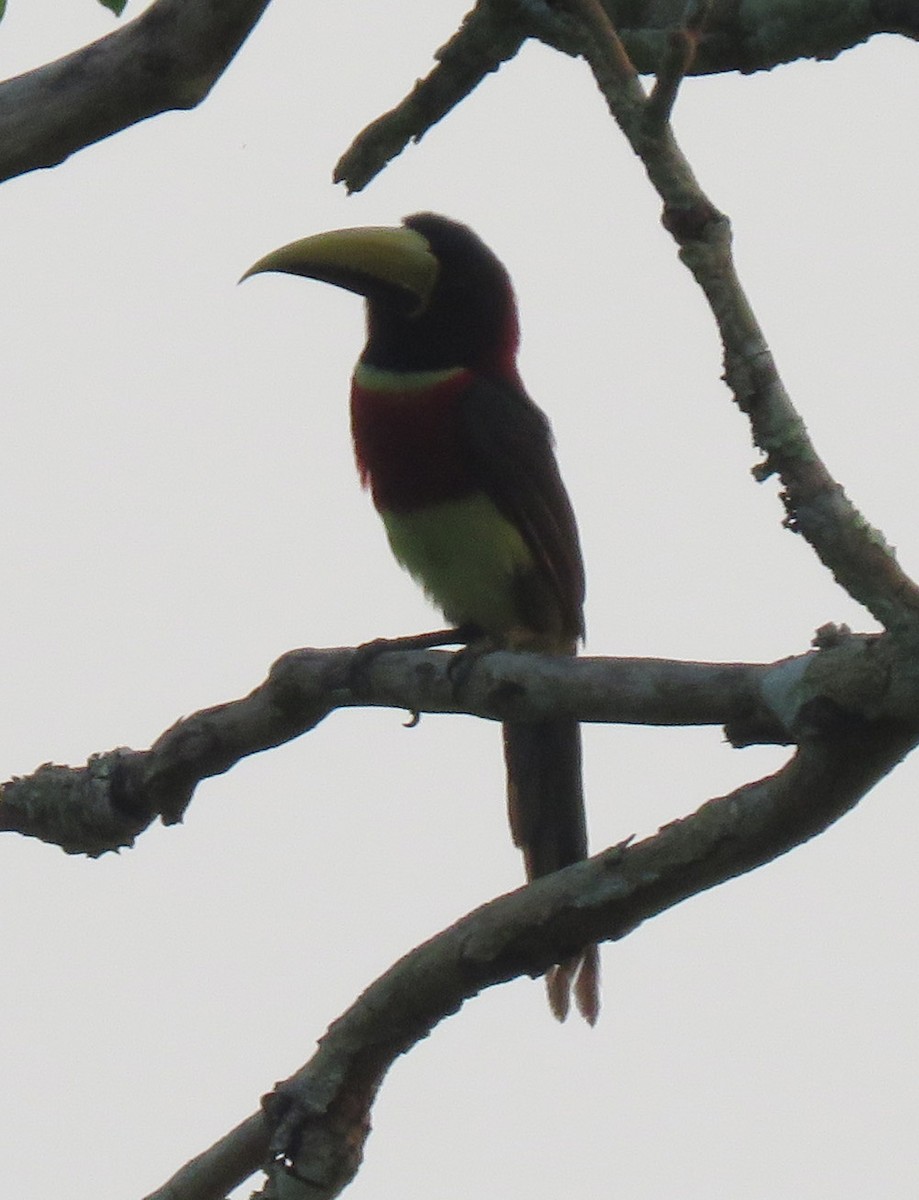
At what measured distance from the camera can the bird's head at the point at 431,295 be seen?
5492mm

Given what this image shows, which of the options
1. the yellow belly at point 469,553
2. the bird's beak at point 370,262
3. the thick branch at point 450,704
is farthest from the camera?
the yellow belly at point 469,553

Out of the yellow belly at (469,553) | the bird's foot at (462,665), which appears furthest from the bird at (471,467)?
the bird's foot at (462,665)

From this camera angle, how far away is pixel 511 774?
220 inches

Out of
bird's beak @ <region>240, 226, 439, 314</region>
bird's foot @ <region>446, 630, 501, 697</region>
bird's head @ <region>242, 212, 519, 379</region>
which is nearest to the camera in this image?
bird's foot @ <region>446, 630, 501, 697</region>

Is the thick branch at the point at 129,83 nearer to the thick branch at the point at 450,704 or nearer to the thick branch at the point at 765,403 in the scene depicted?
the thick branch at the point at 765,403

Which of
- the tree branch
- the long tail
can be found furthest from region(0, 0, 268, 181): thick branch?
the long tail

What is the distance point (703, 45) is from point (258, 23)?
994mm

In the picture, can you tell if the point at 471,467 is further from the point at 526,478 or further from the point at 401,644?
the point at 401,644

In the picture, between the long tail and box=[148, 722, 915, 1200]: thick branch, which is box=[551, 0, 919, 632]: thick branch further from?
the long tail

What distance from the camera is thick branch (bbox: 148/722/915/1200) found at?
111 inches

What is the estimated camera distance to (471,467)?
17.6ft

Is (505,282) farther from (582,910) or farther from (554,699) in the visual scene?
(582,910)

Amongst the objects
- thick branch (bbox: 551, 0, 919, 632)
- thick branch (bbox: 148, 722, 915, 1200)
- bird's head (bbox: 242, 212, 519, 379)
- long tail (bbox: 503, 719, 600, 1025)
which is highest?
bird's head (bbox: 242, 212, 519, 379)

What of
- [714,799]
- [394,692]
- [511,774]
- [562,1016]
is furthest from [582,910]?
[511,774]
